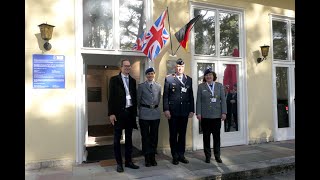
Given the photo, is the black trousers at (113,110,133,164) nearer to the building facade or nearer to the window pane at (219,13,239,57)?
the building facade

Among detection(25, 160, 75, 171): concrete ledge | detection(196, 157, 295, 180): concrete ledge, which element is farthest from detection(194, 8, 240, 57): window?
detection(25, 160, 75, 171): concrete ledge

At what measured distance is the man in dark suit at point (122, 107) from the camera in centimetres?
476

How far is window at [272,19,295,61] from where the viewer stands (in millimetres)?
7445

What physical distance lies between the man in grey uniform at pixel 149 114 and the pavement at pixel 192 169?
31 cm

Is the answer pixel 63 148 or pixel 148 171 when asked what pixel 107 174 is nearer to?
pixel 148 171

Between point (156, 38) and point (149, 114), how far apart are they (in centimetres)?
152

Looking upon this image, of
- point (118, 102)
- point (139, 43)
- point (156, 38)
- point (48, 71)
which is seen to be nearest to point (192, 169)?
point (118, 102)

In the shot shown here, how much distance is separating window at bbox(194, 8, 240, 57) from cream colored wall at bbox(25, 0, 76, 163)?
9.67 feet

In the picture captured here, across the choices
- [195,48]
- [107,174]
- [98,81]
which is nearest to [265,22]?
[195,48]

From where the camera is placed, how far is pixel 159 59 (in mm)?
5977

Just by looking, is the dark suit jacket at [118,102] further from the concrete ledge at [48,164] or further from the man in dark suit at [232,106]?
the man in dark suit at [232,106]

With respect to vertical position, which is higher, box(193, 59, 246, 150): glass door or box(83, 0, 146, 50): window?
box(83, 0, 146, 50): window

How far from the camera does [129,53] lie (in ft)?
18.7
